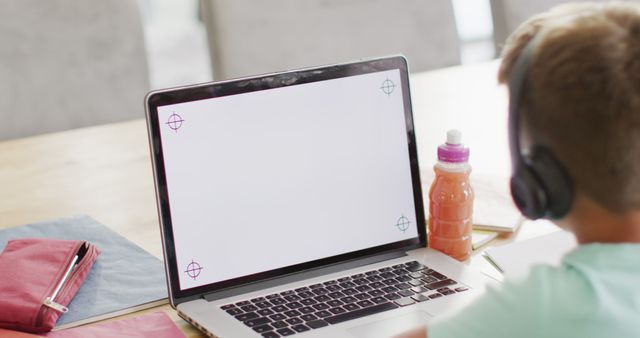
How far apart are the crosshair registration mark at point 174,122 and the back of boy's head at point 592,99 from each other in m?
0.47

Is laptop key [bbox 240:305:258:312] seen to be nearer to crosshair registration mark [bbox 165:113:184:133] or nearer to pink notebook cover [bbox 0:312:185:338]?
pink notebook cover [bbox 0:312:185:338]

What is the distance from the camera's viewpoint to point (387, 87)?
1.21m

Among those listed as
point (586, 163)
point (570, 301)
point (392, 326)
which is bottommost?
point (392, 326)

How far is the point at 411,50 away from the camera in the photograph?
2.20 metres

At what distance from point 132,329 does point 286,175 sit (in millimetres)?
272

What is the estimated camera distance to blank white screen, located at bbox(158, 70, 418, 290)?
1105mm

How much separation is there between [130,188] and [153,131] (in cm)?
50

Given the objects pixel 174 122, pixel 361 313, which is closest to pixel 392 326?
pixel 361 313

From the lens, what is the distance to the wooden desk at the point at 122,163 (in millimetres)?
1439

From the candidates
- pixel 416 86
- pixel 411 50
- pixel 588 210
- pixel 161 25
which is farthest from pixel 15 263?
pixel 161 25

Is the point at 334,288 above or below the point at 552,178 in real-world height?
below

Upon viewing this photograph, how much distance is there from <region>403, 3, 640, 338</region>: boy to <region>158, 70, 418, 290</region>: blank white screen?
1.32 feet

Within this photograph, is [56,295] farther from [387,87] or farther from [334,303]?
[387,87]

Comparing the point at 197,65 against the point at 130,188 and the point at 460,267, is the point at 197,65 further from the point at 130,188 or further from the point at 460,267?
the point at 460,267
